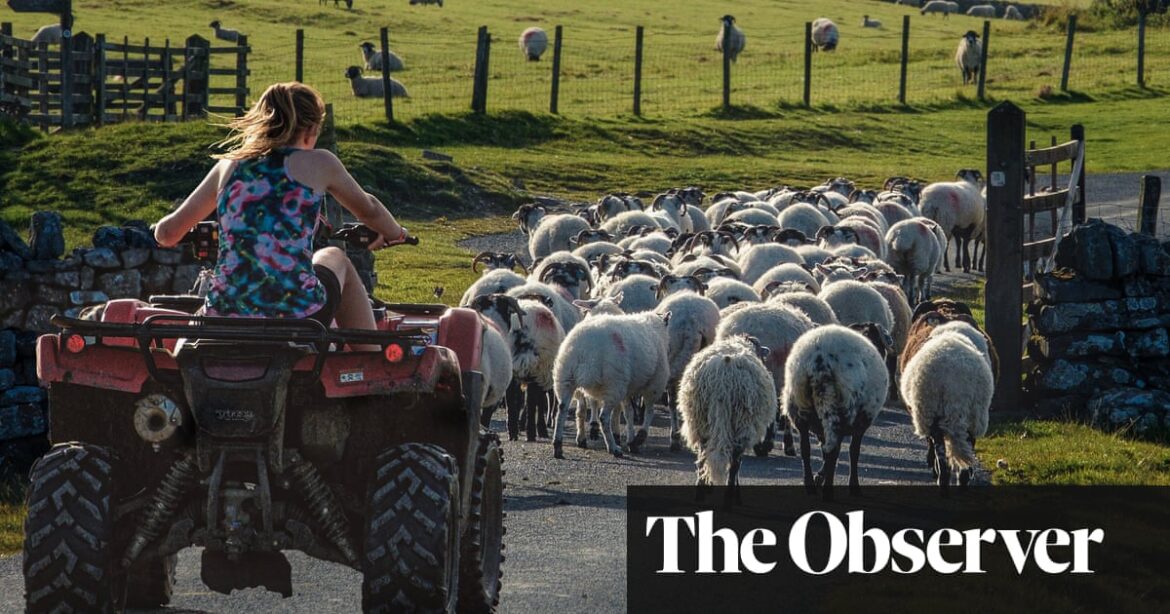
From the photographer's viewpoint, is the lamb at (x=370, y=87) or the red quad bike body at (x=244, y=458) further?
the lamb at (x=370, y=87)

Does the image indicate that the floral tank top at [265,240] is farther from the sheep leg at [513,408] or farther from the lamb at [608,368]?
the sheep leg at [513,408]

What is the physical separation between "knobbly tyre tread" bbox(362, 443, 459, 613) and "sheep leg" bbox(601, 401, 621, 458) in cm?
674

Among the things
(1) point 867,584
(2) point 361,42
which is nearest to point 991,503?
(1) point 867,584

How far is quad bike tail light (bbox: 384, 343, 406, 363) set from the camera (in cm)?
603

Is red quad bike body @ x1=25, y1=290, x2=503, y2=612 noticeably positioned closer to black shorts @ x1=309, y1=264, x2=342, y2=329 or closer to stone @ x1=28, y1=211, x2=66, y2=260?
black shorts @ x1=309, y1=264, x2=342, y2=329

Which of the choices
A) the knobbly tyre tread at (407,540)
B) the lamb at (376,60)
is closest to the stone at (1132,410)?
the knobbly tyre tread at (407,540)

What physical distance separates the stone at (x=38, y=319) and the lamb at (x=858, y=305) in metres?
7.02

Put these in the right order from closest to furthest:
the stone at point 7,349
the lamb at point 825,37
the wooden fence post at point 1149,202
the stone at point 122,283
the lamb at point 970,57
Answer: the stone at point 7,349 < the stone at point 122,283 < the wooden fence post at point 1149,202 < the lamb at point 970,57 < the lamb at point 825,37

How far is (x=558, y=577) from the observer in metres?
8.21

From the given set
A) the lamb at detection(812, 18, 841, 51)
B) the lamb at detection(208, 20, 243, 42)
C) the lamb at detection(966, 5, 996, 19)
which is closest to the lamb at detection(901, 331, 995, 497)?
the lamb at detection(208, 20, 243, 42)

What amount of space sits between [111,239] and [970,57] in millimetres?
43387

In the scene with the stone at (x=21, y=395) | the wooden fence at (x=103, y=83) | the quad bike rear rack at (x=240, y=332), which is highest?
the wooden fence at (x=103, y=83)

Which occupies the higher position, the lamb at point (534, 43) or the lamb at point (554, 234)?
the lamb at point (534, 43)

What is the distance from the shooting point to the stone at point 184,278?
1348cm
